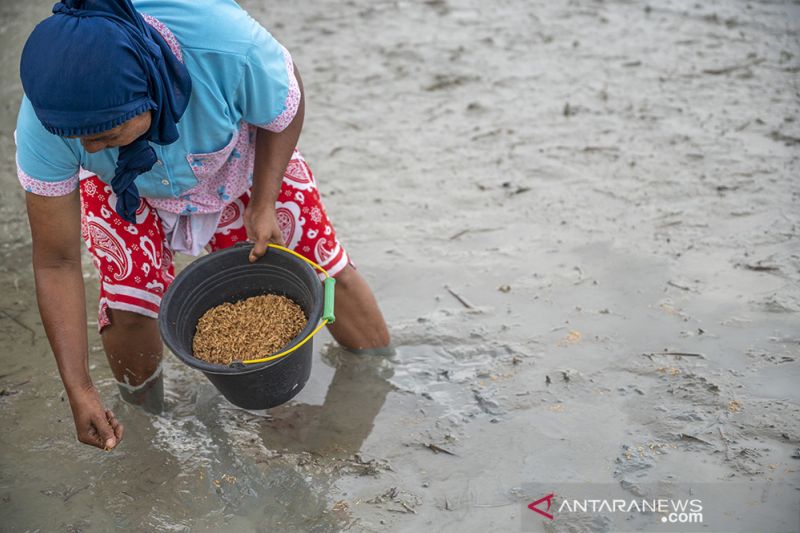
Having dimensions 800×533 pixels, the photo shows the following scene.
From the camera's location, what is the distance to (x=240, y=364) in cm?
212

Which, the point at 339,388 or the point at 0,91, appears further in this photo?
the point at 0,91

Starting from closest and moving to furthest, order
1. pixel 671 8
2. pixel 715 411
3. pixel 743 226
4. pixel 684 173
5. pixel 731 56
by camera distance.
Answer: pixel 715 411, pixel 743 226, pixel 684 173, pixel 731 56, pixel 671 8

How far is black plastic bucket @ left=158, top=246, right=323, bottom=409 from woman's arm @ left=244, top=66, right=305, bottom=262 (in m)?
0.07

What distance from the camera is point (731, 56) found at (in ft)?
15.6

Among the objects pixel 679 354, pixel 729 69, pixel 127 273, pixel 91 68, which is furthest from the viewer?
pixel 729 69

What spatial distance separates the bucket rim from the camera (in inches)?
81.9

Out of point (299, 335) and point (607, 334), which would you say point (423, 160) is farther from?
point (299, 335)

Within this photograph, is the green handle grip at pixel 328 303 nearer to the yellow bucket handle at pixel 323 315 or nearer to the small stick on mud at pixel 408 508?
the yellow bucket handle at pixel 323 315

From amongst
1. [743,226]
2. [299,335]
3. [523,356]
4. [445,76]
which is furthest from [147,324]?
[445,76]

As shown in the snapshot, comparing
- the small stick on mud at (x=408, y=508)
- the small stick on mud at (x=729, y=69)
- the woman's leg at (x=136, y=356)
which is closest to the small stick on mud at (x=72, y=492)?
the woman's leg at (x=136, y=356)

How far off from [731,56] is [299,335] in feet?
12.1

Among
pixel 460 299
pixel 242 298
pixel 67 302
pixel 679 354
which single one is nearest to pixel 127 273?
pixel 67 302

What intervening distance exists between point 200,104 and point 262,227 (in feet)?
1.32

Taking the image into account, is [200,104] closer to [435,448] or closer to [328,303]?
[328,303]
